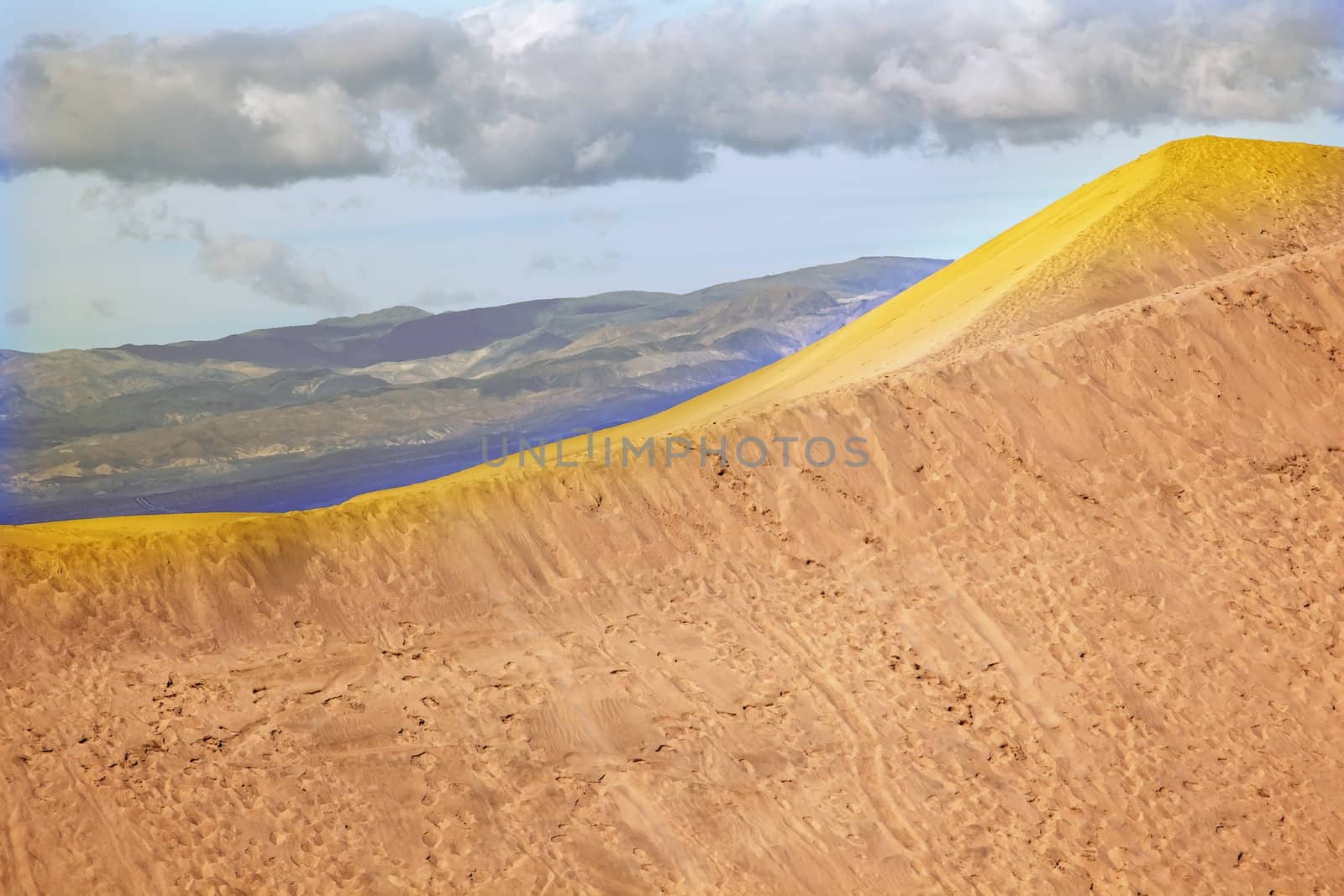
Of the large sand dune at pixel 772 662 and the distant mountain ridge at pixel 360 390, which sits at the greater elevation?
the distant mountain ridge at pixel 360 390

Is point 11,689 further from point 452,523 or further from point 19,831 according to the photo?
point 452,523

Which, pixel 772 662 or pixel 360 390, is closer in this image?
pixel 772 662

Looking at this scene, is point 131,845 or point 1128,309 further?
point 1128,309

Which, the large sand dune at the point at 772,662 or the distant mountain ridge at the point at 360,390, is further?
the distant mountain ridge at the point at 360,390

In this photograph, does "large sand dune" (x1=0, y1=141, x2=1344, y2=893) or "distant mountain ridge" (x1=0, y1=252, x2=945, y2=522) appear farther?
"distant mountain ridge" (x1=0, y1=252, x2=945, y2=522)

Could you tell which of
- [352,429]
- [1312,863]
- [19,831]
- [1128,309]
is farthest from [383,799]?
[352,429]
